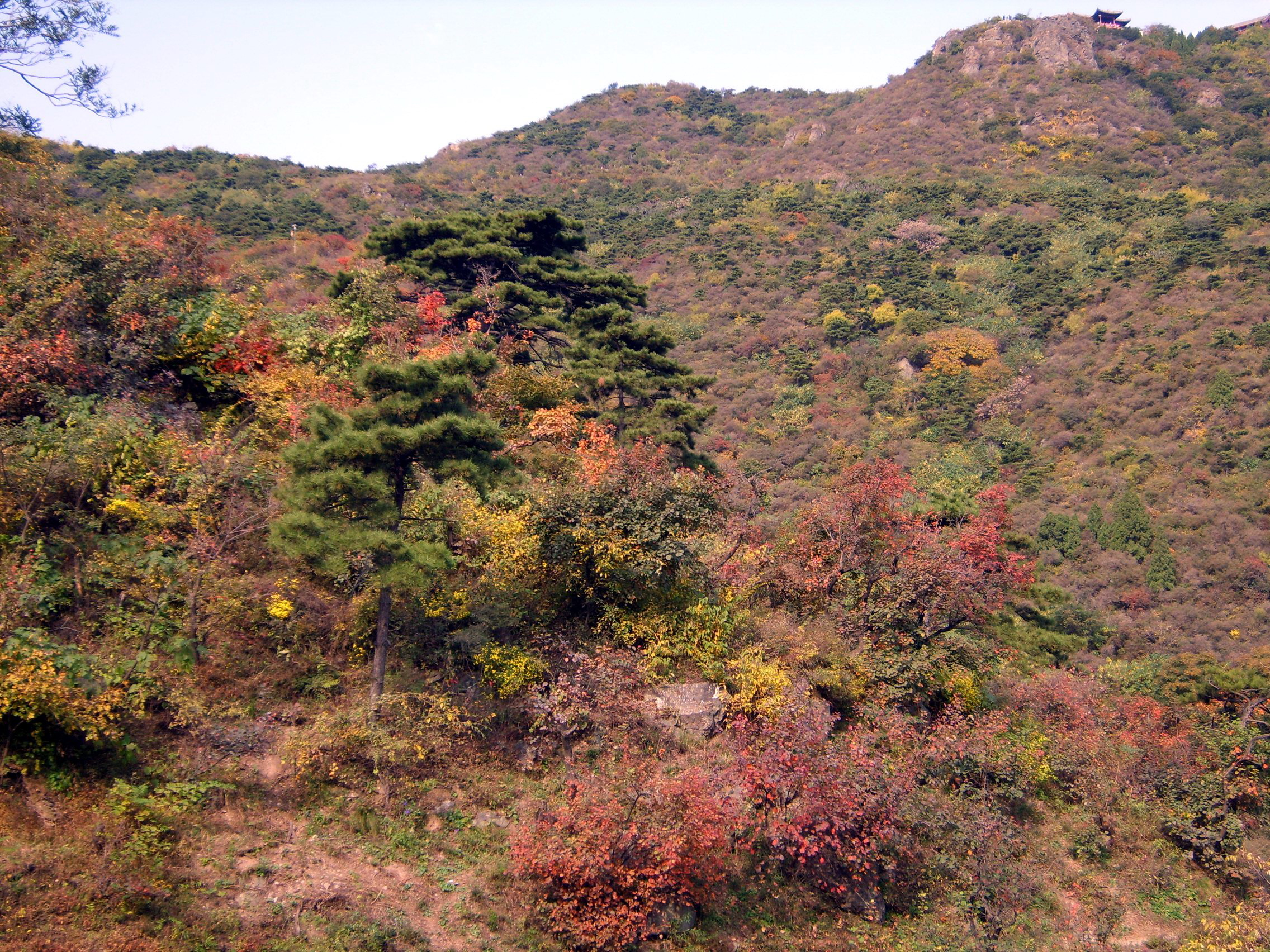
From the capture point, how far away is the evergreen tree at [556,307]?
21.9m

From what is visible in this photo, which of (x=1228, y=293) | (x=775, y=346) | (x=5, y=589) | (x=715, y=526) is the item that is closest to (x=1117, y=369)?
(x=1228, y=293)

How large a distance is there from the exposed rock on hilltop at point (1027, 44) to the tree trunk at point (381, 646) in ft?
344

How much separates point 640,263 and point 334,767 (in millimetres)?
61094

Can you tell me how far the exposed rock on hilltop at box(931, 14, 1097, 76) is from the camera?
8950 cm

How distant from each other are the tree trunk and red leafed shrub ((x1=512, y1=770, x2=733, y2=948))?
3.15 m

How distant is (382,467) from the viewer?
11492 mm

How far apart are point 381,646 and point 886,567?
11709mm

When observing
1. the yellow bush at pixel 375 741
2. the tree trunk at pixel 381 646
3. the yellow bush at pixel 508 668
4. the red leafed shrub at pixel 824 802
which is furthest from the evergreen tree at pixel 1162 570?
the tree trunk at pixel 381 646

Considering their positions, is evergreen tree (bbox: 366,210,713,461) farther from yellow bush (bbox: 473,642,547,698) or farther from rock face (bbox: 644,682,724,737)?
yellow bush (bbox: 473,642,547,698)

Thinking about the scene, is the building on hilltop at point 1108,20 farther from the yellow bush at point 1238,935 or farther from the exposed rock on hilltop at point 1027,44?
the yellow bush at point 1238,935

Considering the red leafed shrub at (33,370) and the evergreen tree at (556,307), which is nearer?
the red leafed shrub at (33,370)

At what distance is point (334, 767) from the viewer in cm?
1127

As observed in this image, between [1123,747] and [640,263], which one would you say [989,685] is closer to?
[1123,747]

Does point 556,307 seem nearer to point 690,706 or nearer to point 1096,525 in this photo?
point 690,706
